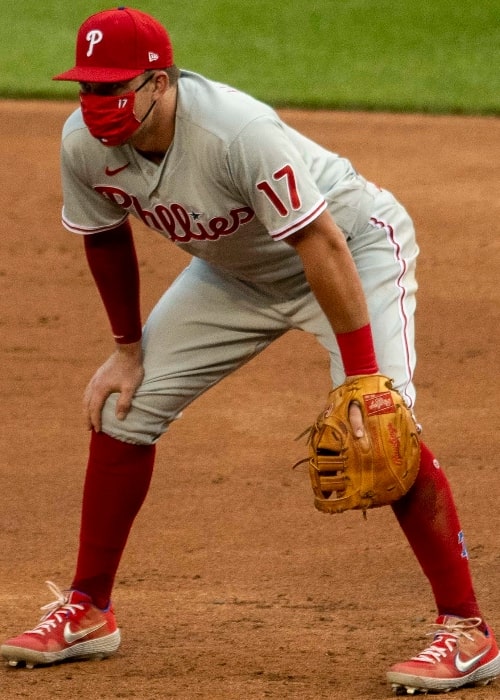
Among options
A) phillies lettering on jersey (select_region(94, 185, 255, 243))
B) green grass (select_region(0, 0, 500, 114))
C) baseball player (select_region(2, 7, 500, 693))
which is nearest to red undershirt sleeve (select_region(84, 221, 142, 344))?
baseball player (select_region(2, 7, 500, 693))

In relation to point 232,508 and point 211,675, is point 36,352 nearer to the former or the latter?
point 232,508

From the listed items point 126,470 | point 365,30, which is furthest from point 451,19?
point 126,470

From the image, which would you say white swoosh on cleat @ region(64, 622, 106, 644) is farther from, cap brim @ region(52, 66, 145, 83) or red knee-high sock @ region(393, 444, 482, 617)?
cap brim @ region(52, 66, 145, 83)

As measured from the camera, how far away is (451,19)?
553 inches

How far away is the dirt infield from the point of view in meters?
3.55

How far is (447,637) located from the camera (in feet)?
11.2

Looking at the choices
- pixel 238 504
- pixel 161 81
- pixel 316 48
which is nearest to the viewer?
pixel 161 81

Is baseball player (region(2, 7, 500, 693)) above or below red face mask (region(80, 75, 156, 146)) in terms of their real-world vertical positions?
below

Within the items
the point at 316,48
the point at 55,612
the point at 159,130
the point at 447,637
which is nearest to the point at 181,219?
the point at 159,130

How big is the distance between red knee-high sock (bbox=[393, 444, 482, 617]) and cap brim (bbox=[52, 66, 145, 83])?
1.21 m

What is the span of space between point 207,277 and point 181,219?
330 mm

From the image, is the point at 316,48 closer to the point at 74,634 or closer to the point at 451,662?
the point at 74,634

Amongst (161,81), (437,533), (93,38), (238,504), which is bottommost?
(238,504)

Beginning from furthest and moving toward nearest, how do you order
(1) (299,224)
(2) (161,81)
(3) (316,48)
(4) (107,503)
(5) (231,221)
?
(3) (316,48)
(4) (107,503)
(5) (231,221)
(2) (161,81)
(1) (299,224)
